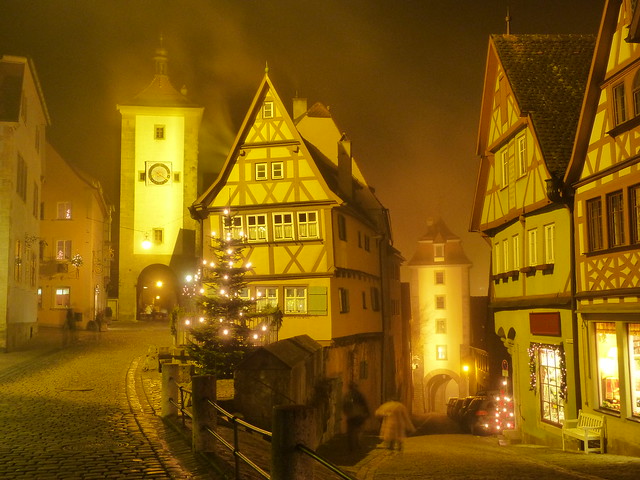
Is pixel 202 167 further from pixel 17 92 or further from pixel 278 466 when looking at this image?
pixel 278 466

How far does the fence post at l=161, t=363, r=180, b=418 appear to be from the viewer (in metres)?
15.0

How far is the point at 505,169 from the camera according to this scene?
24094 mm

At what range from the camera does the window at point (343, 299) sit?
32031 mm

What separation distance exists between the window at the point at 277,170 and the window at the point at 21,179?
10505 mm

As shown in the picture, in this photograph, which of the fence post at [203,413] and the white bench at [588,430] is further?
the white bench at [588,430]

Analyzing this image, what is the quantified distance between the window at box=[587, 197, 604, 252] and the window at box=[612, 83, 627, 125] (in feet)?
6.47

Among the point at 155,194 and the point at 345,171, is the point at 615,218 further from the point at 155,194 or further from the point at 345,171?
the point at 155,194

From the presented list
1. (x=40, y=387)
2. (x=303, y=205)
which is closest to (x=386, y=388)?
(x=303, y=205)

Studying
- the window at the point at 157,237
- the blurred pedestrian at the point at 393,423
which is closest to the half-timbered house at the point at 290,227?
the blurred pedestrian at the point at 393,423

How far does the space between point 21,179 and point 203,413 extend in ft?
80.5

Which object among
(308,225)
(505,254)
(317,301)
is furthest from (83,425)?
(308,225)

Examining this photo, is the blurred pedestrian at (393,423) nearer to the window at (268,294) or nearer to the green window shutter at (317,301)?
the green window shutter at (317,301)

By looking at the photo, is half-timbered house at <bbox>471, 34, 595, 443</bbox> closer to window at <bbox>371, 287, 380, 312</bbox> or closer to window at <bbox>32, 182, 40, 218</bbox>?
window at <bbox>371, 287, 380, 312</bbox>

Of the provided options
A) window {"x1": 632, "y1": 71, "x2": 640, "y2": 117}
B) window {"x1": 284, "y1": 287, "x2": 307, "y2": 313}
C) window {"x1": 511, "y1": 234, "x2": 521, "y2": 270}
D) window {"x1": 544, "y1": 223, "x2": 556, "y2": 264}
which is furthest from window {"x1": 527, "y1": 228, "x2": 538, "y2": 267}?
window {"x1": 284, "y1": 287, "x2": 307, "y2": 313}
